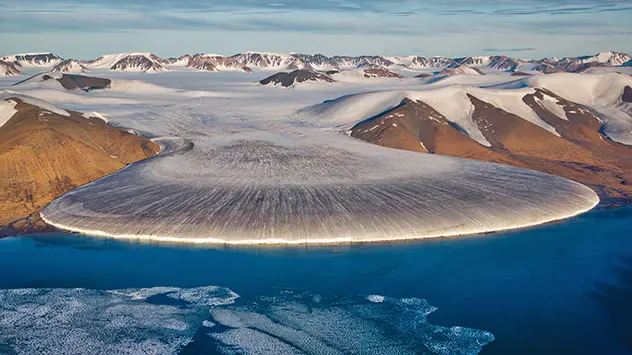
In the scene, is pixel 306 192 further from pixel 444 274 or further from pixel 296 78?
pixel 296 78

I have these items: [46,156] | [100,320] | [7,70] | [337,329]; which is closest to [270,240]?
[337,329]

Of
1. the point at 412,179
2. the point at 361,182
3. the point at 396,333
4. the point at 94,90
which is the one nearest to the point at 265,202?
the point at 361,182

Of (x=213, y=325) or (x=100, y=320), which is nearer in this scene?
(x=213, y=325)

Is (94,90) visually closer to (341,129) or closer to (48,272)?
(341,129)

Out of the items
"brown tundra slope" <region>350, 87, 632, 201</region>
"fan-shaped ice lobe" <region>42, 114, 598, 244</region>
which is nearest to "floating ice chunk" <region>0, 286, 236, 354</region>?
"fan-shaped ice lobe" <region>42, 114, 598, 244</region>

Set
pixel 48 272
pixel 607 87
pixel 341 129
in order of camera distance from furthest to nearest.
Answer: pixel 607 87, pixel 341 129, pixel 48 272

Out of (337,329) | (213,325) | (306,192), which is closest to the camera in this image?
(337,329)
